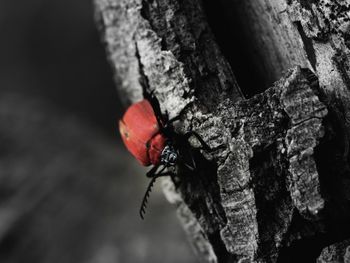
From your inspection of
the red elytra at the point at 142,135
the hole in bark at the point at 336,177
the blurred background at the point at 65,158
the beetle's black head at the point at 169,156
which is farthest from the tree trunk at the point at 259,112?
the blurred background at the point at 65,158

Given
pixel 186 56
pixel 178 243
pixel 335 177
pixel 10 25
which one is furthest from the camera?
pixel 10 25

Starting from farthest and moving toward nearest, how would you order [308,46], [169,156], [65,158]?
[65,158] < [169,156] < [308,46]

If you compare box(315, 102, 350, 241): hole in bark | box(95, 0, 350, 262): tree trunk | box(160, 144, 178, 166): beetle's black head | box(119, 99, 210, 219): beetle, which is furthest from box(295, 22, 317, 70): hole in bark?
box(160, 144, 178, 166): beetle's black head

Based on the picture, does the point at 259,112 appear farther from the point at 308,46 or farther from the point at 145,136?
the point at 145,136

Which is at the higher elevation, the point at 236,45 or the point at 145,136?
the point at 236,45

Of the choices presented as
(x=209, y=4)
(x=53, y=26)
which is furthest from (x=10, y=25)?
(x=209, y=4)

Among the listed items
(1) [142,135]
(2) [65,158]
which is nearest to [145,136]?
(1) [142,135]

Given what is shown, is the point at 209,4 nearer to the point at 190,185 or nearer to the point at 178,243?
the point at 190,185
